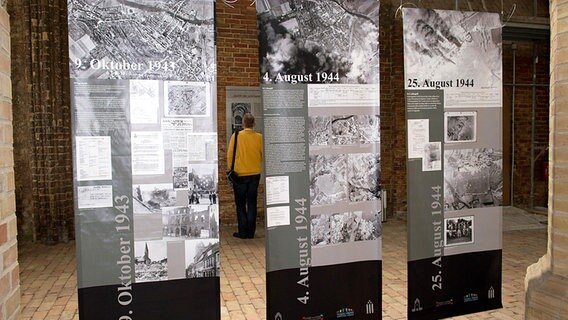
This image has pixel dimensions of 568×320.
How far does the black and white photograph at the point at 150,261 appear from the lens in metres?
2.80

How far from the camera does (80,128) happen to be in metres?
2.68

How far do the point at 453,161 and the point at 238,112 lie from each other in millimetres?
5087

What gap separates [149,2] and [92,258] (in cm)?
150

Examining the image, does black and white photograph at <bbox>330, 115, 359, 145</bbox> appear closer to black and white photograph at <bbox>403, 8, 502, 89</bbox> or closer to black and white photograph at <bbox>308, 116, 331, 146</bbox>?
black and white photograph at <bbox>308, 116, 331, 146</bbox>

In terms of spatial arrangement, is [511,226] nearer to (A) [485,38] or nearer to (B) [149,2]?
(A) [485,38]

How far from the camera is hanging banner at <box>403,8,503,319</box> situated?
134 inches

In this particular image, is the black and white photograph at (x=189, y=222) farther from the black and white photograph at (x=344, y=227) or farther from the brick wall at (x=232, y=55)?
the brick wall at (x=232, y=55)

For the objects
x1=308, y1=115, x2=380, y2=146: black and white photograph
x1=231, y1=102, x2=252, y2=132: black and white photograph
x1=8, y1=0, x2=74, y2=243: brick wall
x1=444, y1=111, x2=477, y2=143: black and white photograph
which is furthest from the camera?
x1=231, y1=102, x2=252, y2=132: black and white photograph

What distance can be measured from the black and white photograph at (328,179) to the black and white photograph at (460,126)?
2.82 ft

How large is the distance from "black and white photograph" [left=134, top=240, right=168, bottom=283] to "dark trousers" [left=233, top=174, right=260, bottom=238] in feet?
14.4

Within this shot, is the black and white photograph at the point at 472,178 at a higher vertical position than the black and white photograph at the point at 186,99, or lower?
lower

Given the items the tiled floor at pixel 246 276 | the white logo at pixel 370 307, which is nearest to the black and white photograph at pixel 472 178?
the white logo at pixel 370 307

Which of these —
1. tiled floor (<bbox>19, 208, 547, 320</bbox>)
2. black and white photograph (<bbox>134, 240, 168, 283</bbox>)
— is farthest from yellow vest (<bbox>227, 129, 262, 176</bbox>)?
black and white photograph (<bbox>134, 240, 168, 283</bbox>)

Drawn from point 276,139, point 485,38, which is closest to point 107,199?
point 276,139
